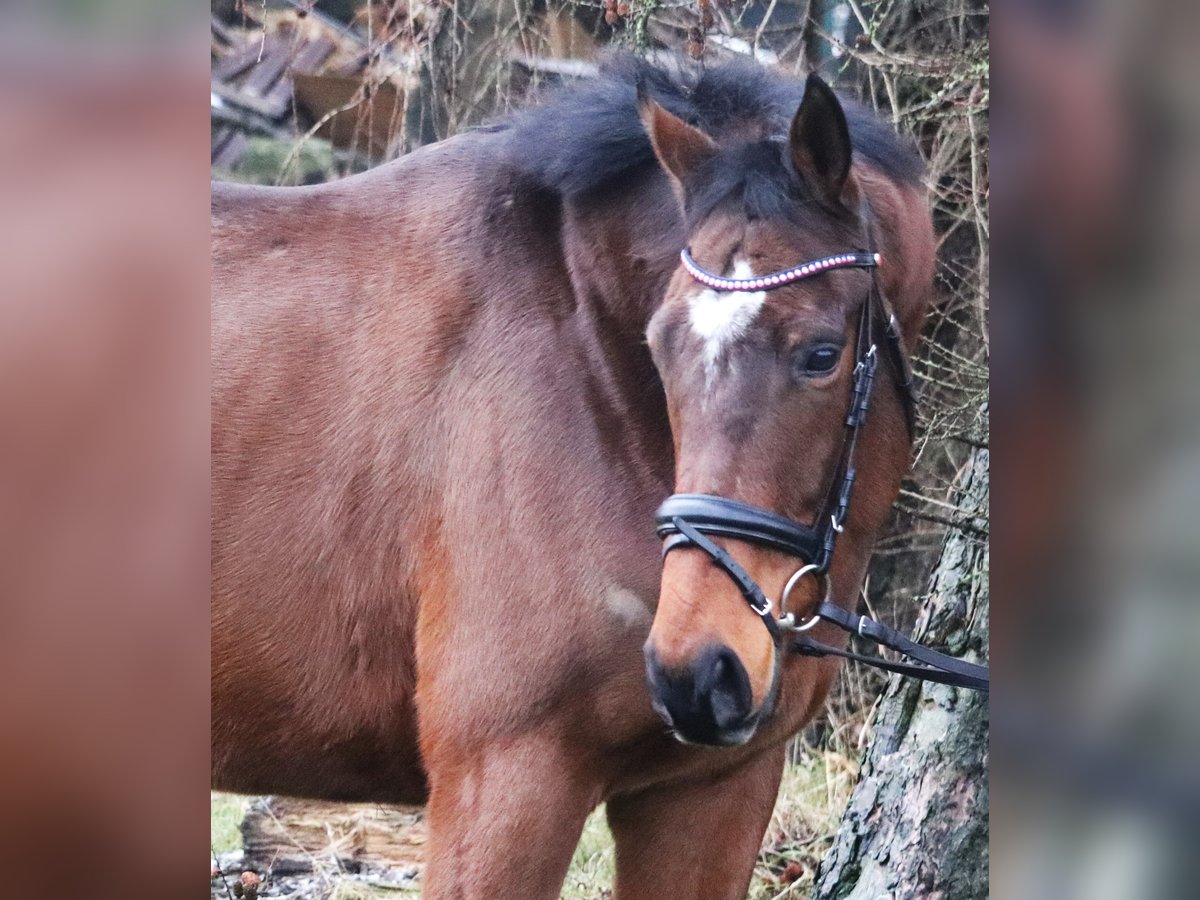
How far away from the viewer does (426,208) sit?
5.86 feet

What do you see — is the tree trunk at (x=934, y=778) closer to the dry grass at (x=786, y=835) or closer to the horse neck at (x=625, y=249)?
the dry grass at (x=786, y=835)

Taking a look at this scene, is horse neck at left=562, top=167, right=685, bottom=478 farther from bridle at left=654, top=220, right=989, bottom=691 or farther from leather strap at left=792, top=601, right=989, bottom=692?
leather strap at left=792, top=601, right=989, bottom=692

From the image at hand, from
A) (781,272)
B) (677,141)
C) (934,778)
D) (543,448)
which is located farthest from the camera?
(934,778)

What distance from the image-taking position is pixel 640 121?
1618 mm

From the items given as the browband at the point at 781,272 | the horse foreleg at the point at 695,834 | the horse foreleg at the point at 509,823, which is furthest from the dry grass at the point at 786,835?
the browband at the point at 781,272

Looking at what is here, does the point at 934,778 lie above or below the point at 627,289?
below

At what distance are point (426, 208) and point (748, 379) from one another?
→ 0.68 metres

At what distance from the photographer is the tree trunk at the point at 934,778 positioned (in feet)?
6.44

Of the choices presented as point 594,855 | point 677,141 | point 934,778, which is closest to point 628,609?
point 677,141

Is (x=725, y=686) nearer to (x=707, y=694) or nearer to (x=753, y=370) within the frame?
(x=707, y=694)

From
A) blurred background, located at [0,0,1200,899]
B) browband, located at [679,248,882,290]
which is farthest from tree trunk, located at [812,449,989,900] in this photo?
blurred background, located at [0,0,1200,899]
